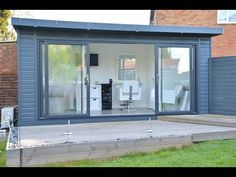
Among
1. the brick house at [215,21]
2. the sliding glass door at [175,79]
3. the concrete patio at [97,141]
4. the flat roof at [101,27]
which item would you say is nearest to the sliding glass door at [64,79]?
the flat roof at [101,27]

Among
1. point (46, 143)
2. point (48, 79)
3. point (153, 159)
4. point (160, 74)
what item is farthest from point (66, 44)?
point (153, 159)

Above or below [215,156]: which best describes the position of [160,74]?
above

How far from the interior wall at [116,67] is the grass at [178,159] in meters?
5.86

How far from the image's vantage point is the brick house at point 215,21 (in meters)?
13.2

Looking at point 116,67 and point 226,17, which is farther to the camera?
point 226,17

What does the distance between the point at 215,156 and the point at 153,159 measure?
0.97m

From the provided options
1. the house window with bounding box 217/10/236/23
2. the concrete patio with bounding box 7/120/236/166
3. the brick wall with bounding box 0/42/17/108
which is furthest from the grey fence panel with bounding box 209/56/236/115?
the brick wall with bounding box 0/42/17/108

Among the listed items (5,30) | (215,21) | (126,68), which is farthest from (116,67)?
(5,30)

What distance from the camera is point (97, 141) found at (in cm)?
539

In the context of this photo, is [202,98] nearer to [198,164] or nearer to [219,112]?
[219,112]

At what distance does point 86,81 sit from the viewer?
8.17 metres

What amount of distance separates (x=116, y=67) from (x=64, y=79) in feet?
13.9

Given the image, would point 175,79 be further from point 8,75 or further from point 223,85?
point 8,75
